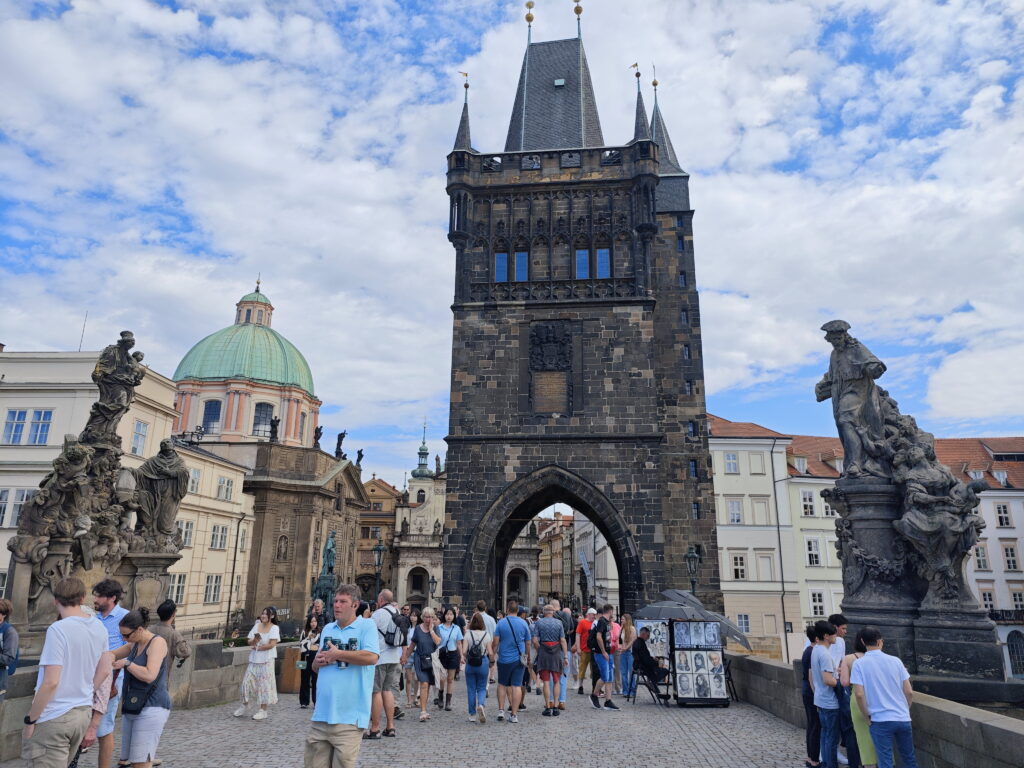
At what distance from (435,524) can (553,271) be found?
4093 cm

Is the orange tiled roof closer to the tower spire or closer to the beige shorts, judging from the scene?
the tower spire

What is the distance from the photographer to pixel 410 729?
29.0 ft

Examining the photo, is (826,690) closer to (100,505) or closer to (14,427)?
(100,505)

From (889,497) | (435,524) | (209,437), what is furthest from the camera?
(435,524)

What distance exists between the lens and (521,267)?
2381cm

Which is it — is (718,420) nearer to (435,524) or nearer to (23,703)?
(435,524)

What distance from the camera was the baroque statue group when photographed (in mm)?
8656

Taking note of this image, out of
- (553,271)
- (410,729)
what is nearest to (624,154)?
(553,271)

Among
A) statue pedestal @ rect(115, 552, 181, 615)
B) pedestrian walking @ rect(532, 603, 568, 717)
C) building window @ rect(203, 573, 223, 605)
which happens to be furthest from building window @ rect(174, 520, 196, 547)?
pedestrian walking @ rect(532, 603, 568, 717)

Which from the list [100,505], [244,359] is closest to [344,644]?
[100,505]

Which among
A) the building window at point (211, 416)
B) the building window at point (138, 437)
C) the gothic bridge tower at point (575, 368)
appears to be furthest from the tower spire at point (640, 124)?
the building window at point (211, 416)

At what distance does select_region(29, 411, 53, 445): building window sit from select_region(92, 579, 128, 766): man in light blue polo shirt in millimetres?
24533

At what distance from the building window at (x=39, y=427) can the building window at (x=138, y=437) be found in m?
2.83

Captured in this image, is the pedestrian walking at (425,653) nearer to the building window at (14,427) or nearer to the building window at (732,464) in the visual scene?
the building window at (14,427)
